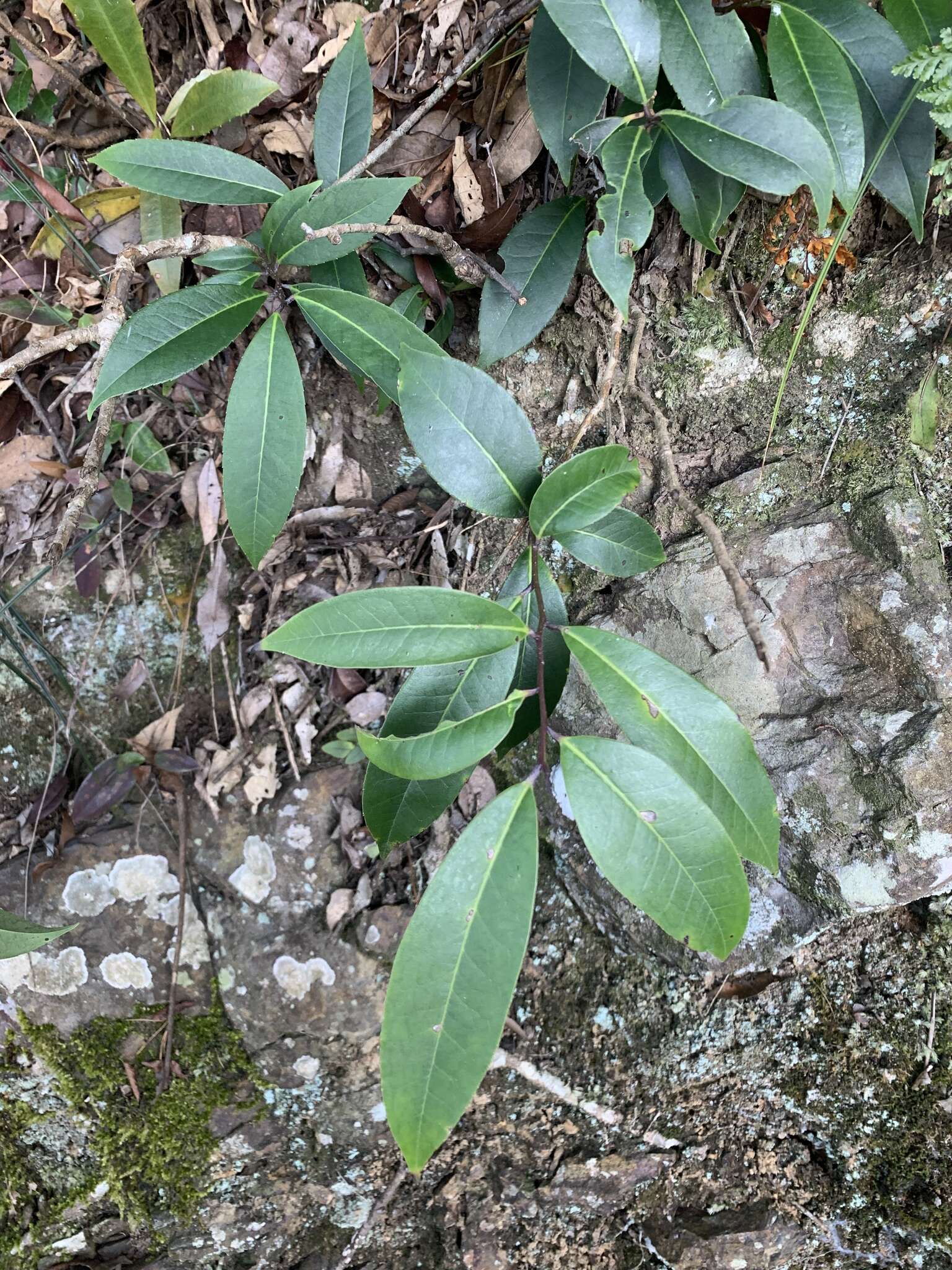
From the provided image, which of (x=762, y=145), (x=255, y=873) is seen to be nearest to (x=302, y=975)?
(x=255, y=873)

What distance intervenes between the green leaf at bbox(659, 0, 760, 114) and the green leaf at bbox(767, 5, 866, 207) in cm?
4

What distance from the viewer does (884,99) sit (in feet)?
4.05

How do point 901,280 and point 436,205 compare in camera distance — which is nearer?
point 901,280

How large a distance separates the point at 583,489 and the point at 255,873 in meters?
1.12

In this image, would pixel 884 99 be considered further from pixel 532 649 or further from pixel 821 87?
pixel 532 649

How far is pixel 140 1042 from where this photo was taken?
1720 millimetres

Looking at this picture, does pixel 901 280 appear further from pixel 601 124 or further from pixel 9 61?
pixel 9 61

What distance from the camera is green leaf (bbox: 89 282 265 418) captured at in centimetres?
124

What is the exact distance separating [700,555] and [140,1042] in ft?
5.17

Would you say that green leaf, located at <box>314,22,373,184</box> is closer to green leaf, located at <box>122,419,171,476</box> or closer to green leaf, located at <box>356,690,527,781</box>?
green leaf, located at <box>122,419,171,476</box>

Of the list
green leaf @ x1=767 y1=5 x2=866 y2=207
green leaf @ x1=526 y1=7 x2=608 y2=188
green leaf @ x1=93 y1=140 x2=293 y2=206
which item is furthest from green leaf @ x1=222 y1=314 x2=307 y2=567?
green leaf @ x1=767 y1=5 x2=866 y2=207

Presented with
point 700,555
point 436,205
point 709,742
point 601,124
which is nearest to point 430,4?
point 436,205

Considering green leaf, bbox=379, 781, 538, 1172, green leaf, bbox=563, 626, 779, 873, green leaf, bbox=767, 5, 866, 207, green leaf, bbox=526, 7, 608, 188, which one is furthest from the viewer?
green leaf, bbox=526, 7, 608, 188

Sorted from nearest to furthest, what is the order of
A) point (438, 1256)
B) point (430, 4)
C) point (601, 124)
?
point (601, 124) → point (430, 4) → point (438, 1256)
